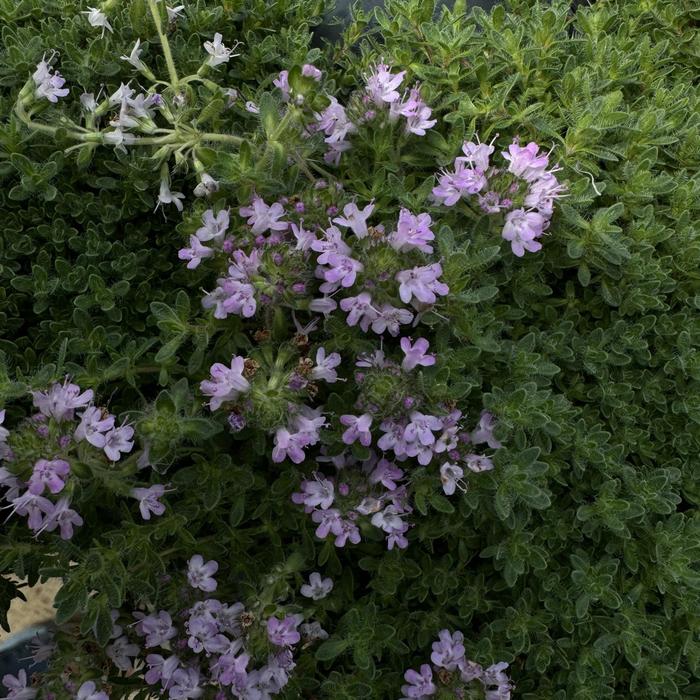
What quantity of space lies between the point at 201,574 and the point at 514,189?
43.7 inches

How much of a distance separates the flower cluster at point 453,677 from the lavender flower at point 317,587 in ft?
0.83

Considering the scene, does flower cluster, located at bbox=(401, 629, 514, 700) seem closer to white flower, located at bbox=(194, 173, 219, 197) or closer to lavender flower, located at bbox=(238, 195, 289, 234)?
lavender flower, located at bbox=(238, 195, 289, 234)

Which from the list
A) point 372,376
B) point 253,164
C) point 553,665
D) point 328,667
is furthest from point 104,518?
point 553,665

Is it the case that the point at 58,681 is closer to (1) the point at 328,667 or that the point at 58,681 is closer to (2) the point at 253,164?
(1) the point at 328,667

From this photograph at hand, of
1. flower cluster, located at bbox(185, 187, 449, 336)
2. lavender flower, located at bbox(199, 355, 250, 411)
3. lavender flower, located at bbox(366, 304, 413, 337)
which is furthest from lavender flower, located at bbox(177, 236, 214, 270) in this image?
lavender flower, located at bbox(366, 304, 413, 337)

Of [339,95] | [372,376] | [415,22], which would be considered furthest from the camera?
[339,95]

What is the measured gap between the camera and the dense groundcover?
1.49 meters

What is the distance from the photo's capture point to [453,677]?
159 centimetres

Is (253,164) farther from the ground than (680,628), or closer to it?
A: farther from the ground

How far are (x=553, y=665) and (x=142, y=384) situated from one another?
4.09 feet

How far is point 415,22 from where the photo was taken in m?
1.95

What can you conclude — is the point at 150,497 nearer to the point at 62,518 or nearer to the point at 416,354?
the point at 62,518

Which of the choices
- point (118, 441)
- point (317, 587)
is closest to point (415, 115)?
point (118, 441)

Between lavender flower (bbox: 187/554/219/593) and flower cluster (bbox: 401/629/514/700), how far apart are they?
19.0 inches
